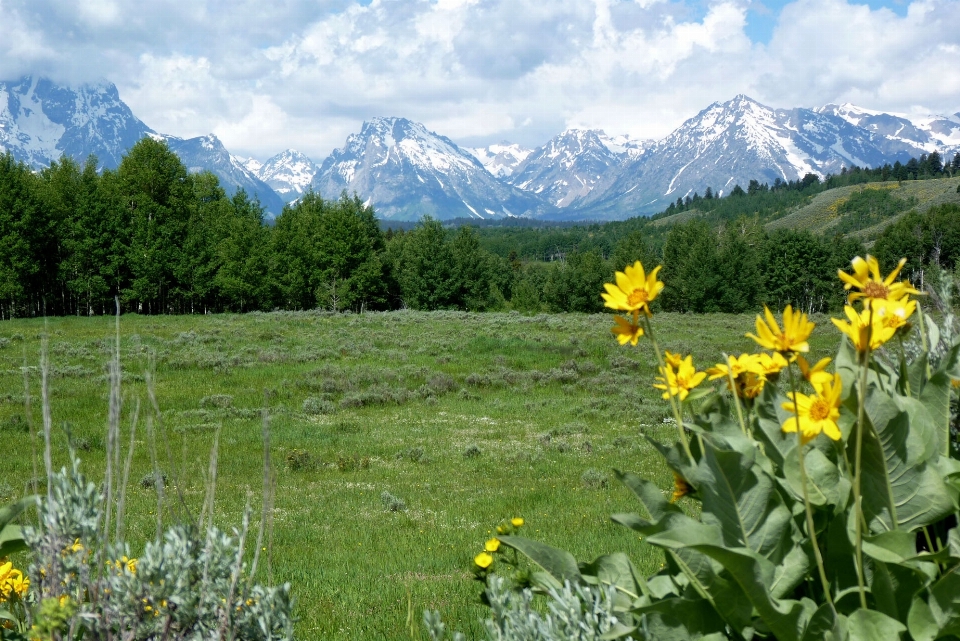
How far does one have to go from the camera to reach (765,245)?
257 ft

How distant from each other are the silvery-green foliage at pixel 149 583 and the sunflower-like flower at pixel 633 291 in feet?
4.16

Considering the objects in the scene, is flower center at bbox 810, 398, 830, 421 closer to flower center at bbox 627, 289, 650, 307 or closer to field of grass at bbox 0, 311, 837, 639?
flower center at bbox 627, 289, 650, 307

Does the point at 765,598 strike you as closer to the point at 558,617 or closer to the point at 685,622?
the point at 685,622

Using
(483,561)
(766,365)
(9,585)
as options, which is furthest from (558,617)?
(9,585)

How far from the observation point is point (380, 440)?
1345 centimetres

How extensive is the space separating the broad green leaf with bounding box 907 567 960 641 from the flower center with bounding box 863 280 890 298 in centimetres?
67

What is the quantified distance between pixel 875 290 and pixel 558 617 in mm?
1236

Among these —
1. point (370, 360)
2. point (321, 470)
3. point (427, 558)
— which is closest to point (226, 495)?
point (321, 470)

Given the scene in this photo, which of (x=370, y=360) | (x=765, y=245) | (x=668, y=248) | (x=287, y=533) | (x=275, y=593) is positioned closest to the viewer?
(x=275, y=593)

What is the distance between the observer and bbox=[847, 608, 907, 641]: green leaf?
5.40 feet

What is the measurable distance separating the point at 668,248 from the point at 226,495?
68712 mm

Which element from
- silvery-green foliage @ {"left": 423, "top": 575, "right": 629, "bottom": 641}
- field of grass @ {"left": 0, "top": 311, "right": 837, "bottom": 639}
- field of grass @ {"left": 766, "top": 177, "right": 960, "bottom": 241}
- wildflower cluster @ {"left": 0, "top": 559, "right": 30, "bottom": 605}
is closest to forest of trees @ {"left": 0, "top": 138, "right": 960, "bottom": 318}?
field of grass @ {"left": 0, "top": 311, "right": 837, "bottom": 639}

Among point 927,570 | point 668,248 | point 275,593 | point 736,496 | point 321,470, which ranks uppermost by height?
point 668,248

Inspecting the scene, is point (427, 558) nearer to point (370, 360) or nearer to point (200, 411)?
point (200, 411)
